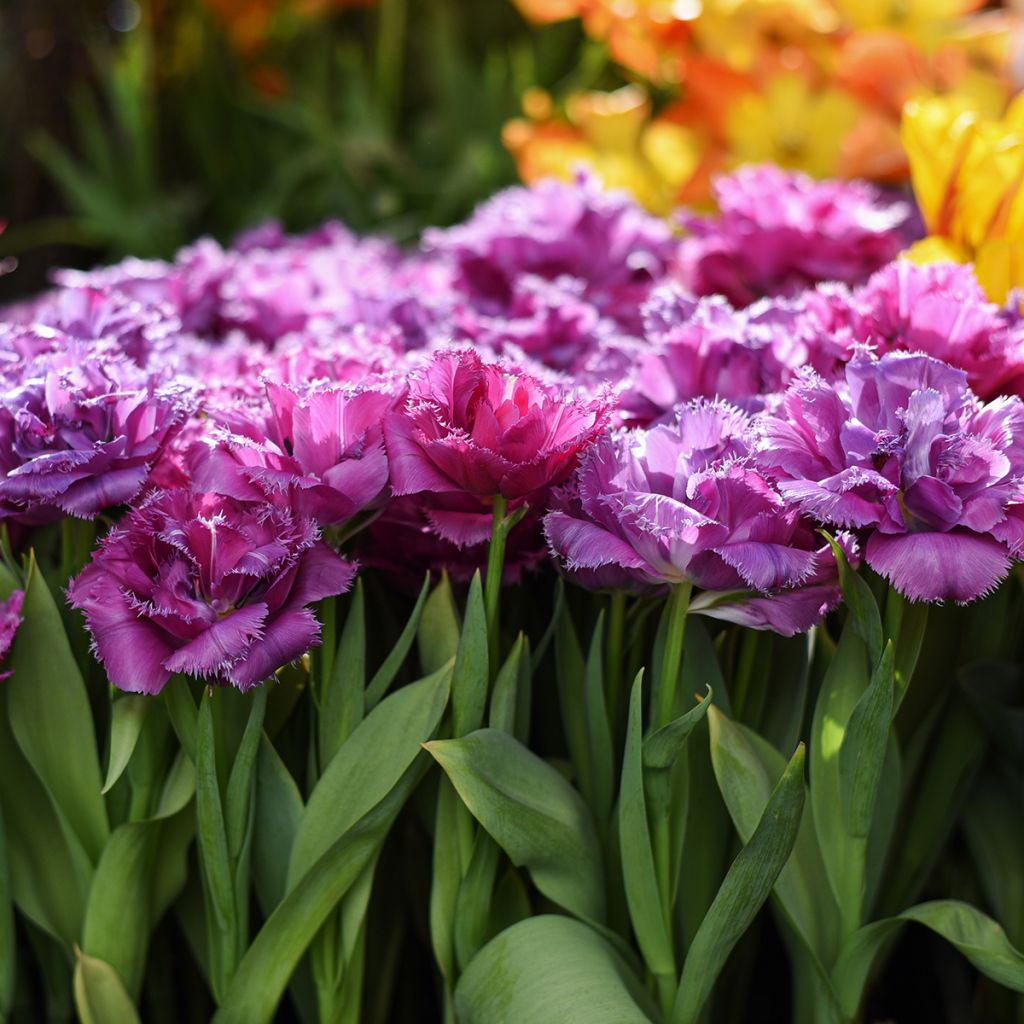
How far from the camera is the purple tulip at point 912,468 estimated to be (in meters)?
0.52

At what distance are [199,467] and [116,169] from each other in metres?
1.34

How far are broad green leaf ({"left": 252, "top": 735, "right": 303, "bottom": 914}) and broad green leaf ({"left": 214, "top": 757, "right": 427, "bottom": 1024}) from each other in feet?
0.11

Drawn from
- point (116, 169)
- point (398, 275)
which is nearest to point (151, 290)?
point (398, 275)

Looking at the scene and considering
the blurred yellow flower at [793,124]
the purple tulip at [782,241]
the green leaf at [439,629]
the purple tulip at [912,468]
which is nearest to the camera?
the purple tulip at [912,468]

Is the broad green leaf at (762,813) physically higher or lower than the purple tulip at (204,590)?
lower

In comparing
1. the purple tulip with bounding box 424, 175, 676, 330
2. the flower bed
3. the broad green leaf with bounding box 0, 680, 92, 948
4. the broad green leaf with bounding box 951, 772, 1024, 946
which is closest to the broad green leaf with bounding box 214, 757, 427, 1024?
the flower bed

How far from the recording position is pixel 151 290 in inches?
36.9

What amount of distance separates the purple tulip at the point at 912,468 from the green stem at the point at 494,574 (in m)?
0.12

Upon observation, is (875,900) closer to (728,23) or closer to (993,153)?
(993,153)

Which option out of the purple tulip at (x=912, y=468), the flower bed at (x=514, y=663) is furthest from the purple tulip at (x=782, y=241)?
→ the purple tulip at (x=912, y=468)

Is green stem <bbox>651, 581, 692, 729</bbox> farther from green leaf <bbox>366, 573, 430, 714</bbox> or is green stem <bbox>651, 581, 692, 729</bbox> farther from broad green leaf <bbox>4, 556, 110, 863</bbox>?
broad green leaf <bbox>4, 556, 110, 863</bbox>

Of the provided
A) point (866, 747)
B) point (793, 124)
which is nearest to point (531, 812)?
point (866, 747)

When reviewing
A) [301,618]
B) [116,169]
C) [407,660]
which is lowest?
[116,169]

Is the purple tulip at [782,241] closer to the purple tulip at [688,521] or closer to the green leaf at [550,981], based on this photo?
the purple tulip at [688,521]
